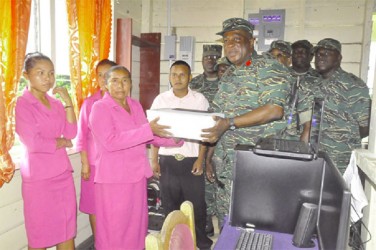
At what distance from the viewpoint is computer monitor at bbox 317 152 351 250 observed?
31.0 inches

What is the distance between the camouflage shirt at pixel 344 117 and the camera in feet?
7.95

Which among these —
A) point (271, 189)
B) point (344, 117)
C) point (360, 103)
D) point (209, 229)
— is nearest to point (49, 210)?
point (271, 189)

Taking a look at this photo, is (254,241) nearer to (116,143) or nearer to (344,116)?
(116,143)

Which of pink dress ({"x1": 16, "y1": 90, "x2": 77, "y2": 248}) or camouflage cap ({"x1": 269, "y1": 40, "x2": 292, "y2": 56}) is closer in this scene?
pink dress ({"x1": 16, "y1": 90, "x2": 77, "y2": 248})

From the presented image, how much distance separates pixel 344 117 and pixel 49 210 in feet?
7.01

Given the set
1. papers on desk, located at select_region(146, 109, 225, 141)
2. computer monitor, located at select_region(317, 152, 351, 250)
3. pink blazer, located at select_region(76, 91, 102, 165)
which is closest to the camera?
computer monitor, located at select_region(317, 152, 351, 250)

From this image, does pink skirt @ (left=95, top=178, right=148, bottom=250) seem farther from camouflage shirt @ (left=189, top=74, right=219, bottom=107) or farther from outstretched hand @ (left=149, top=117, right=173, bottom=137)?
camouflage shirt @ (left=189, top=74, right=219, bottom=107)

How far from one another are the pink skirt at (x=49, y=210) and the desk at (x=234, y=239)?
1055mm

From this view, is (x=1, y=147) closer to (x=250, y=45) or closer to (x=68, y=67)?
(x=68, y=67)

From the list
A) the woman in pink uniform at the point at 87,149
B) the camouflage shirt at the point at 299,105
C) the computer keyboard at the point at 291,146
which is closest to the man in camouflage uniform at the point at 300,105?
the camouflage shirt at the point at 299,105

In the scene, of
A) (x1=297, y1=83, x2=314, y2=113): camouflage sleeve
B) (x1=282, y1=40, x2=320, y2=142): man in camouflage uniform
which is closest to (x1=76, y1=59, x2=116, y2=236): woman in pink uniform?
(x1=282, y1=40, x2=320, y2=142): man in camouflage uniform

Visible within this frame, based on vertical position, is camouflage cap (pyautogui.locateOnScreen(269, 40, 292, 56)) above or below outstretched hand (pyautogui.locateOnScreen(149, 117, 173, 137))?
above

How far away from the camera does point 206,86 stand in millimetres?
2994

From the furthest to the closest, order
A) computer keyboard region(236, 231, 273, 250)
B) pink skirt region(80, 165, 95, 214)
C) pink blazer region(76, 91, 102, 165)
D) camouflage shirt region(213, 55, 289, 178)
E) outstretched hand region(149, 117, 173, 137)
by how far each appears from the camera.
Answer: pink skirt region(80, 165, 95, 214)
pink blazer region(76, 91, 102, 165)
camouflage shirt region(213, 55, 289, 178)
outstretched hand region(149, 117, 173, 137)
computer keyboard region(236, 231, 273, 250)
